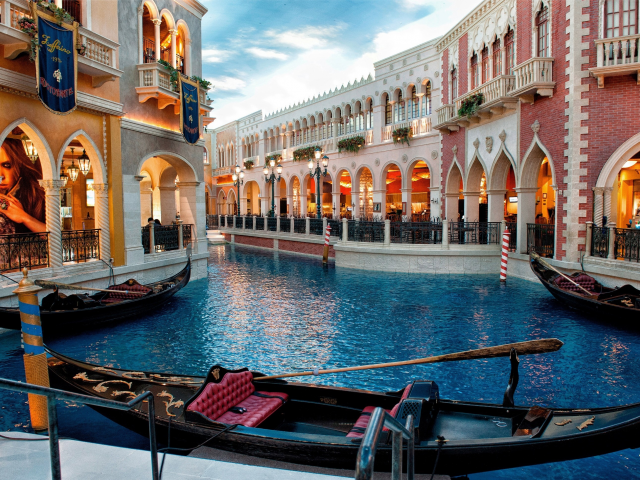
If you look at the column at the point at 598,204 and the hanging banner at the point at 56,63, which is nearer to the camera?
the hanging banner at the point at 56,63

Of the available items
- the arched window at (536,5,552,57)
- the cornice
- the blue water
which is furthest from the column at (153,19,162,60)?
the arched window at (536,5,552,57)

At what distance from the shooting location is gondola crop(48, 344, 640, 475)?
3168 mm

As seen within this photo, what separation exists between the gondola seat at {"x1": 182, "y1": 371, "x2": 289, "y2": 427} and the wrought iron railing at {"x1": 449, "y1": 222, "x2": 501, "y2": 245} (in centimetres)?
1094

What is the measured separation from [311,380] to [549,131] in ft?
29.7

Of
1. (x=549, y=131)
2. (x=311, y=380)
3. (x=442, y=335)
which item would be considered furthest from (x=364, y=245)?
(x=311, y=380)

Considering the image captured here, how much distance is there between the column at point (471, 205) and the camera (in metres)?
16.2

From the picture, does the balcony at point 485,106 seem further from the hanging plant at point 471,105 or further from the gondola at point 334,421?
the gondola at point 334,421

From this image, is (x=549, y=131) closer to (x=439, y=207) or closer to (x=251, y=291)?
(x=439, y=207)

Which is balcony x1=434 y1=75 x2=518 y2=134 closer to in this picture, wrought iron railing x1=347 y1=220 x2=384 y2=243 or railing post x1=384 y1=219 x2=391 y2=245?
railing post x1=384 y1=219 x2=391 y2=245

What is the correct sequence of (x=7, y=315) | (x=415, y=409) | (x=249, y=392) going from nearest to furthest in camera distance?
(x=415, y=409)
(x=249, y=392)
(x=7, y=315)

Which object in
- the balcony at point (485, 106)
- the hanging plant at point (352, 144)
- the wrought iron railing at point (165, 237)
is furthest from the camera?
the hanging plant at point (352, 144)

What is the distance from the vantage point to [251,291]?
12.1 metres

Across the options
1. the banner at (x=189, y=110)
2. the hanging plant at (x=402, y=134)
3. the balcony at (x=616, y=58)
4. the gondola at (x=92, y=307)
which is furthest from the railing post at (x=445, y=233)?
the gondola at (x=92, y=307)

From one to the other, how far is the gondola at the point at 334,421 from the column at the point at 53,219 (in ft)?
15.6
